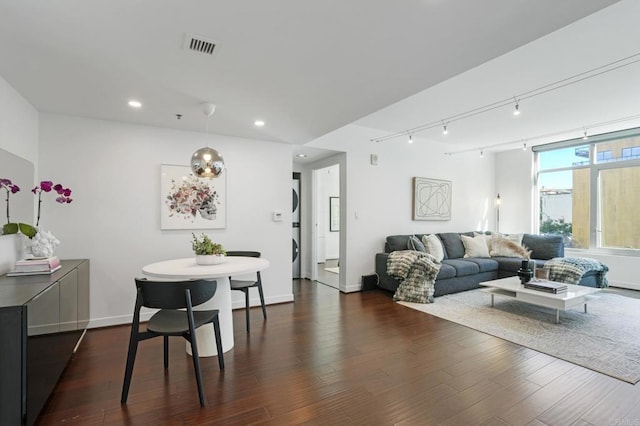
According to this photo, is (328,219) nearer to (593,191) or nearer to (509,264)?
(509,264)

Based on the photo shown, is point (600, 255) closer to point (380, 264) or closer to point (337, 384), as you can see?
point (380, 264)

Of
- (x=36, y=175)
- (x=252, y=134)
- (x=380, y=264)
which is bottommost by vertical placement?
(x=380, y=264)

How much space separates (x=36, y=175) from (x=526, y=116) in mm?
6259

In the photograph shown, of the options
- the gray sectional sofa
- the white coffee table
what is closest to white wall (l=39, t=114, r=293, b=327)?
the gray sectional sofa

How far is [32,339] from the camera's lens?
5.46 ft

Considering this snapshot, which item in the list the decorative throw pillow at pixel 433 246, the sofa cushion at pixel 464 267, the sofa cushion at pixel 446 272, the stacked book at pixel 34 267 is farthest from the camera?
the decorative throw pillow at pixel 433 246

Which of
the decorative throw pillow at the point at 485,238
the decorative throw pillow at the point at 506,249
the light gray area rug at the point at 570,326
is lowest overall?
the light gray area rug at the point at 570,326

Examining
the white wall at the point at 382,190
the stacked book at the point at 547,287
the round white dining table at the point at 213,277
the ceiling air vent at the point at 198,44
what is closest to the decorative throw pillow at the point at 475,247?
the white wall at the point at 382,190

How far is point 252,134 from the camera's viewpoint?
13.1 ft

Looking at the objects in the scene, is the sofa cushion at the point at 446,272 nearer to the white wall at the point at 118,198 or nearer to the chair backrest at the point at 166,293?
the white wall at the point at 118,198

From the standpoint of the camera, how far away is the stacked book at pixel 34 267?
231cm

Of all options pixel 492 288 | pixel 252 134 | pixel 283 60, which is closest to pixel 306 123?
pixel 252 134

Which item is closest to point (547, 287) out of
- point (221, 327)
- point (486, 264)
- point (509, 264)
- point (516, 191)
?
point (486, 264)

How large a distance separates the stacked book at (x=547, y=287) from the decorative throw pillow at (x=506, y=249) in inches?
75.8
